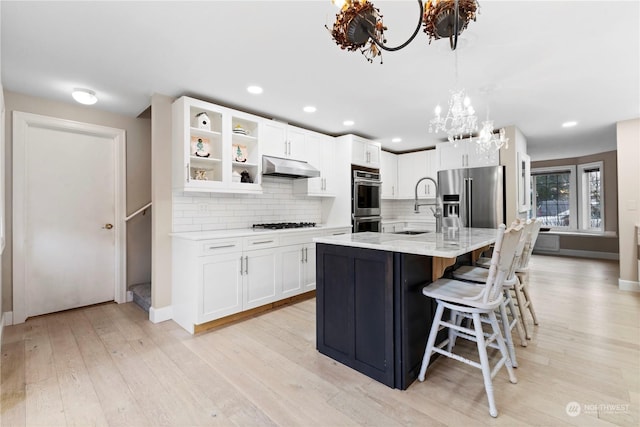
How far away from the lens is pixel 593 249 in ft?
21.1

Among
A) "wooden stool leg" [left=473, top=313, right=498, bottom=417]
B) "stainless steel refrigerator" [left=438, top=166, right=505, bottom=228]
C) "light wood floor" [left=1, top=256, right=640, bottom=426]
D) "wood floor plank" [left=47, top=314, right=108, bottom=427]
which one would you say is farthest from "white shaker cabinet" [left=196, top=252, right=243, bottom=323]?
"stainless steel refrigerator" [left=438, top=166, right=505, bottom=228]

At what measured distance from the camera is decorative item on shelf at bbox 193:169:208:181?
315cm

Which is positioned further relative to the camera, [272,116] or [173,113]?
[272,116]

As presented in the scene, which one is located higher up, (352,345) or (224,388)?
(352,345)

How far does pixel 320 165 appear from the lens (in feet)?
14.3

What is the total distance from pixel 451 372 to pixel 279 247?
2.04 meters

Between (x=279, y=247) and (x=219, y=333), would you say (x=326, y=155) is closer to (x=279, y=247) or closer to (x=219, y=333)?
(x=279, y=247)

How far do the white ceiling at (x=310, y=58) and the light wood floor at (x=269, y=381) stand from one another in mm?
2330

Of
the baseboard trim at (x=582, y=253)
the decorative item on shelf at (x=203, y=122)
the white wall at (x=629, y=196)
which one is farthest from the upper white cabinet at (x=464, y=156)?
the baseboard trim at (x=582, y=253)

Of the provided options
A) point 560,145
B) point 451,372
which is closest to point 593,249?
point 560,145

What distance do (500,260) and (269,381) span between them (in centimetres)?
163

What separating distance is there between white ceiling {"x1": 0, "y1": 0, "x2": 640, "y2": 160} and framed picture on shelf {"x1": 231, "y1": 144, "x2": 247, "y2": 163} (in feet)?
1.52

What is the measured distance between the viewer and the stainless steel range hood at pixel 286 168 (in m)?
3.52

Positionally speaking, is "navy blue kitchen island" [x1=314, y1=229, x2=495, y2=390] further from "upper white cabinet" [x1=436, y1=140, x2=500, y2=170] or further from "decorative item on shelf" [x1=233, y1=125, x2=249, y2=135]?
"upper white cabinet" [x1=436, y1=140, x2=500, y2=170]
